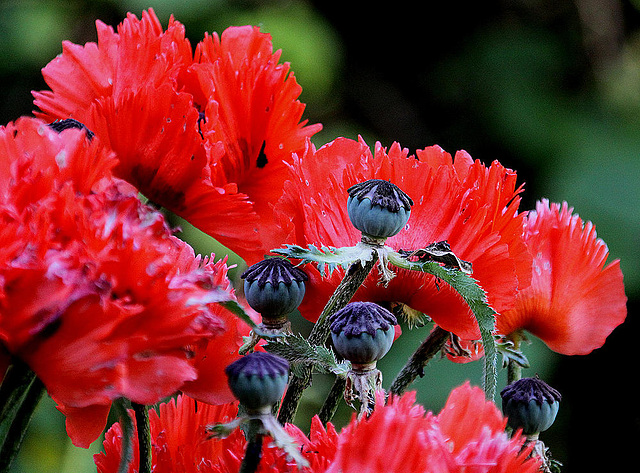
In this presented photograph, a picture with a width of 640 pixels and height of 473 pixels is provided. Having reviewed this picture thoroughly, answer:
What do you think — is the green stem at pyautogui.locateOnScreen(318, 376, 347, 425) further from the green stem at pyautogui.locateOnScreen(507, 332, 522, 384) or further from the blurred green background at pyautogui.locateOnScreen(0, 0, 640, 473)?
the blurred green background at pyautogui.locateOnScreen(0, 0, 640, 473)

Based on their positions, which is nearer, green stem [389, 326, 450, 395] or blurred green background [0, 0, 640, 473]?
green stem [389, 326, 450, 395]

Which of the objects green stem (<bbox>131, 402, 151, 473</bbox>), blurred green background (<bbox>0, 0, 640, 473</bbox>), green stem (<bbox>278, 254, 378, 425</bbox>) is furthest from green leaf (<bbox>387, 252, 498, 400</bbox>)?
blurred green background (<bbox>0, 0, 640, 473</bbox>)

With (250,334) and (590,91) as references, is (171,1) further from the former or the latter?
(250,334)

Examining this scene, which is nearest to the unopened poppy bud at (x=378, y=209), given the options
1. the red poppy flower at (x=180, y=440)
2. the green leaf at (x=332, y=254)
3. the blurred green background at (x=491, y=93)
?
the green leaf at (x=332, y=254)

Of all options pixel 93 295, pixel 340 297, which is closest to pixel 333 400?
pixel 340 297

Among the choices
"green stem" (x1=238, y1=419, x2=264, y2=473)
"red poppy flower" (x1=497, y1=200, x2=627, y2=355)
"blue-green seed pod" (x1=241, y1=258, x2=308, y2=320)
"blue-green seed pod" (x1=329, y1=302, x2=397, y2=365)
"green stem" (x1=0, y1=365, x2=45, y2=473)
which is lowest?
"green stem" (x1=0, y1=365, x2=45, y2=473)

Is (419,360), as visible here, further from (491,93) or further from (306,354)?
(491,93)
